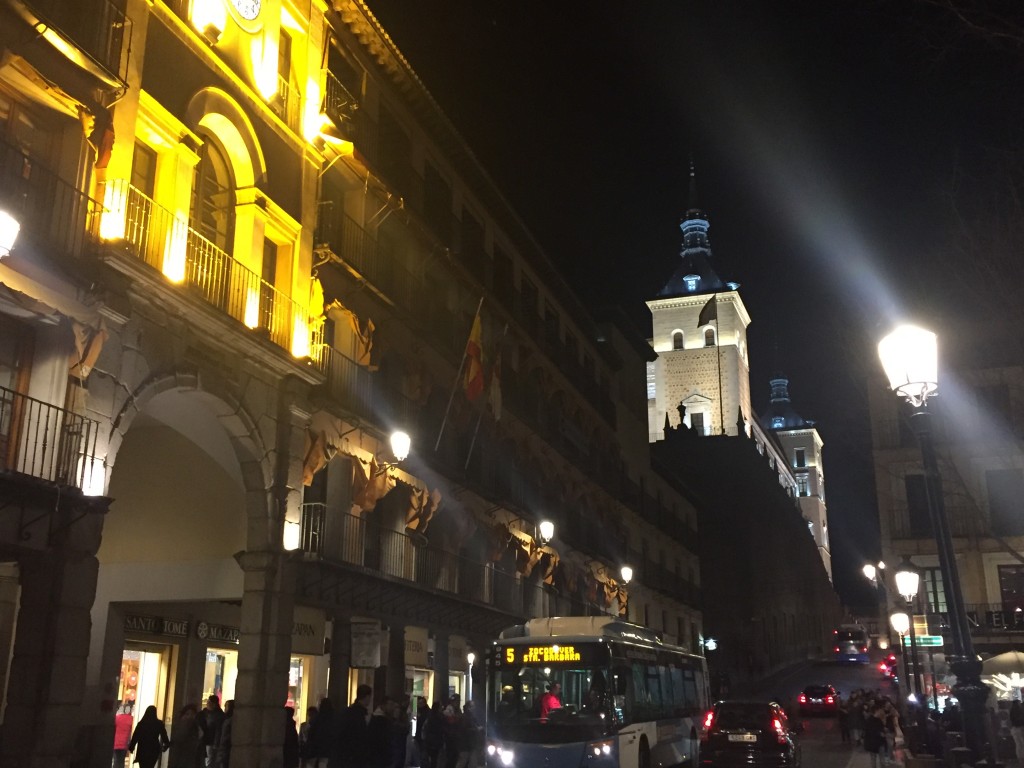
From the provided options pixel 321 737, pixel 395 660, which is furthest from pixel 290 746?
pixel 395 660

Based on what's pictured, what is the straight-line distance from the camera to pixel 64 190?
1366 cm

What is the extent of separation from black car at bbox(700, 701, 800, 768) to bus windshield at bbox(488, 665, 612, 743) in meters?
3.69

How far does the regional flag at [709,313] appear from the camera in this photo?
4213 inches

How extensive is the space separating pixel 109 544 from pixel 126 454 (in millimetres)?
1787

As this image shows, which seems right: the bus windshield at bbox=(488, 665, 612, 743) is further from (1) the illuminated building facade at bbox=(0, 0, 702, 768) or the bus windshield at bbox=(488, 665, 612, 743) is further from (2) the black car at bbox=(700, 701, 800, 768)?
(1) the illuminated building facade at bbox=(0, 0, 702, 768)

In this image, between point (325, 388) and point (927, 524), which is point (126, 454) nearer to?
point (325, 388)

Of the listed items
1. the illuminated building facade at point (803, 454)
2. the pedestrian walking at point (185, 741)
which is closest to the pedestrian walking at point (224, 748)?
the pedestrian walking at point (185, 741)

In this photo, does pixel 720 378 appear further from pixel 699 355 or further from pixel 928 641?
pixel 928 641

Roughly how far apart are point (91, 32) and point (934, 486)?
42.2 ft

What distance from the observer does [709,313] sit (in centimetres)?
10738

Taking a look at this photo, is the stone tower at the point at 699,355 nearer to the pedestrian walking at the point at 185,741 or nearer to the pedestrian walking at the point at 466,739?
the pedestrian walking at the point at 466,739

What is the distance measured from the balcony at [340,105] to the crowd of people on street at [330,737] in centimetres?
1239

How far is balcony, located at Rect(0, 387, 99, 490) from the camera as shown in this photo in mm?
12758

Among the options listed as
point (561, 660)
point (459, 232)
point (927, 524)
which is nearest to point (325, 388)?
point (561, 660)
